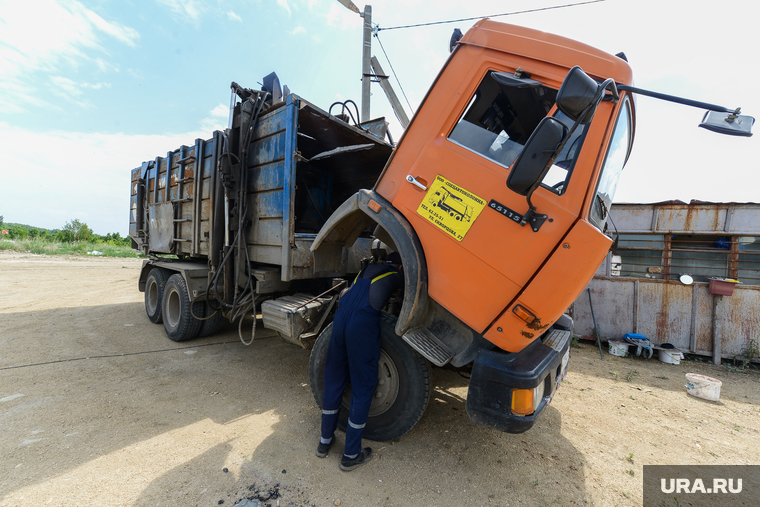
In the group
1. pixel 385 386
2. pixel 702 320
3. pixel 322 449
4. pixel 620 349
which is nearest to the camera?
pixel 322 449

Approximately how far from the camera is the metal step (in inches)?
82.8

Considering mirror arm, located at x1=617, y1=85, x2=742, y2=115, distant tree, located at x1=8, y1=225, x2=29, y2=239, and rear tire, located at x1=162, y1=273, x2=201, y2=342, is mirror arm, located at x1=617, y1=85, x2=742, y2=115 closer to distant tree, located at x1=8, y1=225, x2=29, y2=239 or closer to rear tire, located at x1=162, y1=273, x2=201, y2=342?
rear tire, located at x1=162, y1=273, x2=201, y2=342

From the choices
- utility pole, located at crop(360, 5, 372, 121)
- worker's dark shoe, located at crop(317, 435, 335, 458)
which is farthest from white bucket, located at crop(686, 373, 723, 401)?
utility pole, located at crop(360, 5, 372, 121)

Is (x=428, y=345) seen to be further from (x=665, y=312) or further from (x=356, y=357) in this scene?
(x=665, y=312)

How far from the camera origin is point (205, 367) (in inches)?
153

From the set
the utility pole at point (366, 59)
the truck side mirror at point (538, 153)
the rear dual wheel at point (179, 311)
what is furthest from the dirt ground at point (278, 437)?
the utility pole at point (366, 59)

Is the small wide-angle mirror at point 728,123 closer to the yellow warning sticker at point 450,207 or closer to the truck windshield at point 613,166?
the truck windshield at point 613,166

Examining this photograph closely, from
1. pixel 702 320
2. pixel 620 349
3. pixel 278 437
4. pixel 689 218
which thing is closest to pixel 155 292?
pixel 278 437

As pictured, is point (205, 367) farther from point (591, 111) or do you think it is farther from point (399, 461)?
point (591, 111)

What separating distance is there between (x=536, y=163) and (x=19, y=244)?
28740mm

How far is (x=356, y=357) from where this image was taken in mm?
2324

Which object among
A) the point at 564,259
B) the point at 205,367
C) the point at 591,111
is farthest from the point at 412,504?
the point at 205,367

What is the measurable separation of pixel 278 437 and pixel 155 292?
4276mm

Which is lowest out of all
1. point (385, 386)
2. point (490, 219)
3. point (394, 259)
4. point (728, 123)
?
point (385, 386)
